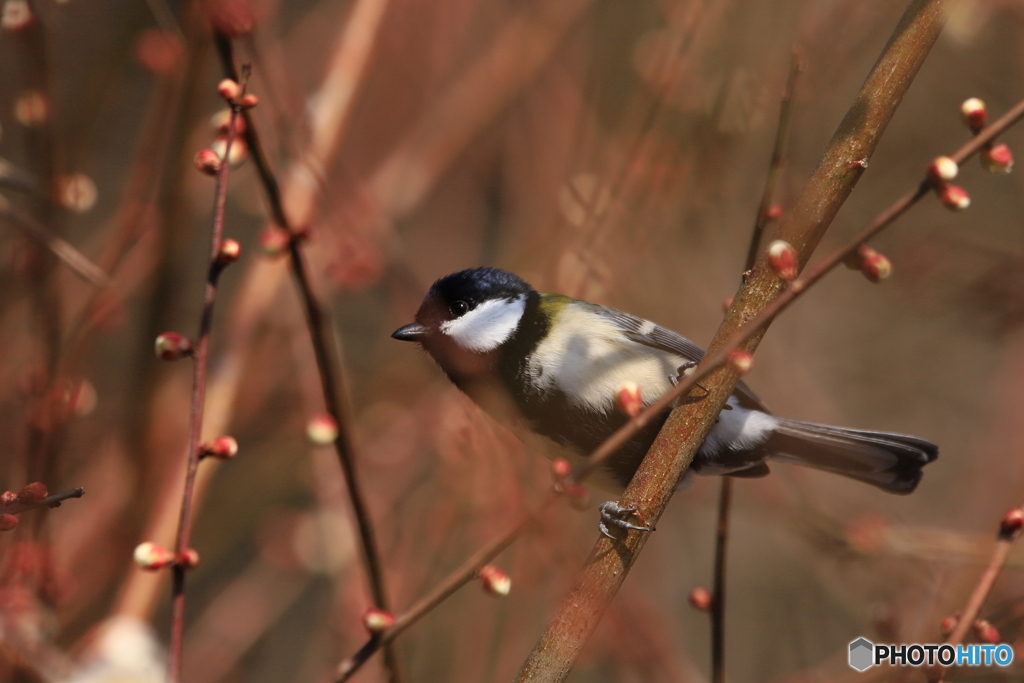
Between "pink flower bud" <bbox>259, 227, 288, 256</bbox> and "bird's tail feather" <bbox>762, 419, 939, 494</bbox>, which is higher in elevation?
"pink flower bud" <bbox>259, 227, 288, 256</bbox>

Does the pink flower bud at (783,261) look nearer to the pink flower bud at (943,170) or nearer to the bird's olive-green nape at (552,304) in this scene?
the pink flower bud at (943,170)

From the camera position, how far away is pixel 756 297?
1202 mm

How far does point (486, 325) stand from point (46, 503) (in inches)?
50.0

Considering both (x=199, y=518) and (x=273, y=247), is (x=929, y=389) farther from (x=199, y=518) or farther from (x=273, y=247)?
(x=273, y=247)

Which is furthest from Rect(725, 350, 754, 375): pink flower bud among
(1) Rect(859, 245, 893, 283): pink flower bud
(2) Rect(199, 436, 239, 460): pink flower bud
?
(2) Rect(199, 436, 239, 460): pink flower bud

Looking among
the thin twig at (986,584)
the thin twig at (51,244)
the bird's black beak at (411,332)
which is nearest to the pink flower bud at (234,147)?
the thin twig at (51,244)

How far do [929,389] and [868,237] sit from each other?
2.91 m

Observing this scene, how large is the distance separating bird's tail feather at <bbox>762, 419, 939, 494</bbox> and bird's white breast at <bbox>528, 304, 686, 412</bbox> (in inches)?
12.8

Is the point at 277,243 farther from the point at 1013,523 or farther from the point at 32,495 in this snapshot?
the point at 1013,523

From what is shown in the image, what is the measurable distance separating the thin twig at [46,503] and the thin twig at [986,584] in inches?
44.7

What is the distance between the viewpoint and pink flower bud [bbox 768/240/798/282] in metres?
1.08

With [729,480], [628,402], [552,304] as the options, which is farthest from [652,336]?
[628,402]

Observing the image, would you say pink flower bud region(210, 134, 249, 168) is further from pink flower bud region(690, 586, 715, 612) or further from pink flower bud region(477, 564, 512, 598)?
pink flower bud region(690, 586, 715, 612)

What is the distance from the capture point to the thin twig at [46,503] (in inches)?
34.0
